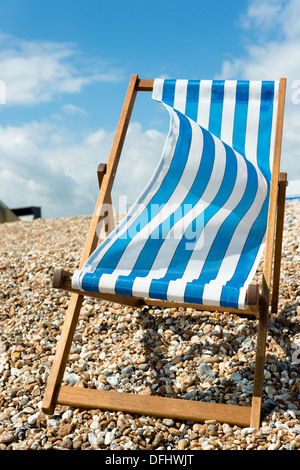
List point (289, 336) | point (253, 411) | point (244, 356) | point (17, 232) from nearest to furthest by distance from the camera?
1. point (253, 411)
2. point (244, 356)
3. point (289, 336)
4. point (17, 232)

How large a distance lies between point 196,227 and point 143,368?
0.83m

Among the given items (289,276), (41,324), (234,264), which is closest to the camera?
(234,264)

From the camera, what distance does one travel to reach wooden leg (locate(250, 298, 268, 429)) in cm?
217

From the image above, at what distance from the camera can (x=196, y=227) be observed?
8.88ft

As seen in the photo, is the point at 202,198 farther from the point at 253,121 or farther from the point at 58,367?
the point at 58,367

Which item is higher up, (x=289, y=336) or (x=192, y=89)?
(x=192, y=89)

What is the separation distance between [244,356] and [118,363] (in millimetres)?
710

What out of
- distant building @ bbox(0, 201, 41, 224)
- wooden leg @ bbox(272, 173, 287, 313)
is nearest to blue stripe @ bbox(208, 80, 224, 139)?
wooden leg @ bbox(272, 173, 287, 313)

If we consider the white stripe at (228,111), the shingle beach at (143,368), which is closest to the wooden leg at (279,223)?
the shingle beach at (143,368)

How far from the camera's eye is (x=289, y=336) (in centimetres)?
294

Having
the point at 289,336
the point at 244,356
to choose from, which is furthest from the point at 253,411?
the point at 289,336

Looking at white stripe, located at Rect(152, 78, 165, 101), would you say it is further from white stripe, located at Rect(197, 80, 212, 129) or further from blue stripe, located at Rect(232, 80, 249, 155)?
blue stripe, located at Rect(232, 80, 249, 155)
